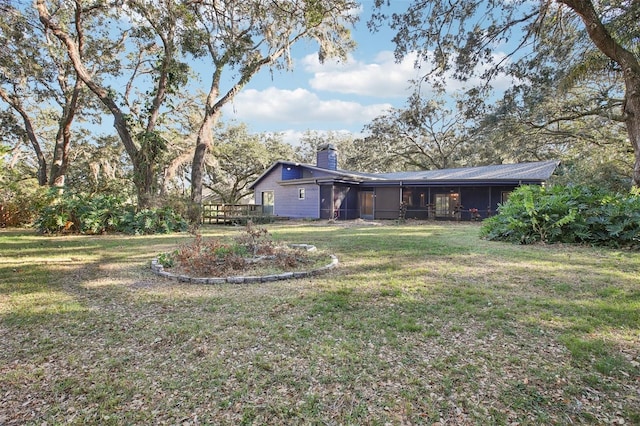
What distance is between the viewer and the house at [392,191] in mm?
17000

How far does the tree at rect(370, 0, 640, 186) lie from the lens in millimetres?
7098

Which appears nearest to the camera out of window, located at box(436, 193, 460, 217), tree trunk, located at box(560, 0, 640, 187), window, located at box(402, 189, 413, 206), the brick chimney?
tree trunk, located at box(560, 0, 640, 187)

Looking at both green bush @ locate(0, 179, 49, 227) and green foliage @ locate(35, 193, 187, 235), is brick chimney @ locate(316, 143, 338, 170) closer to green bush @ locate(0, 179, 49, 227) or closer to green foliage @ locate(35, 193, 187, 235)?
green foliage @ locate(35, 193, 187, 235)

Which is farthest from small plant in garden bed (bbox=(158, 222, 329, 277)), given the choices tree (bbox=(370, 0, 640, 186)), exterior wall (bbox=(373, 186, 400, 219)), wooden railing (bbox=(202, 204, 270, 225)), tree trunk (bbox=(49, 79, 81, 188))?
exterior wall (bbox=(373, 186, 400, 219))

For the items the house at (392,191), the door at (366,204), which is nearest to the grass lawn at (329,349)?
the house at (392,191)

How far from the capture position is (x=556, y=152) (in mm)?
21812

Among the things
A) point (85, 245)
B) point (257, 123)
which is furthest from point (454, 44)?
point (257, 123)

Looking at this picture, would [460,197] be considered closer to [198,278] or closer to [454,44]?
[454,44]

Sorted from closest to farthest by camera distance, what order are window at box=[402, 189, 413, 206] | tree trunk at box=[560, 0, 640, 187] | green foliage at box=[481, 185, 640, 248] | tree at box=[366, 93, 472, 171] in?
1. tree trunk at box=[560, 0, 640, 187]
2. green foliage at box=[481, 185, 640, 248]
3. window at box=[402, 189, 413, 206]
4. tree at box=[366, 93, 472, 171]

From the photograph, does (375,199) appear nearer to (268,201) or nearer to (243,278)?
(268,201)

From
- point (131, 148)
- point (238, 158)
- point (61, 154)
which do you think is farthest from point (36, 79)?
point (238, 158)

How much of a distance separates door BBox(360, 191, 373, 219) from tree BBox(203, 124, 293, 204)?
9388 mm

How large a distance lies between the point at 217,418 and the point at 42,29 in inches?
686

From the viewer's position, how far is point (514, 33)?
8.19 meters
